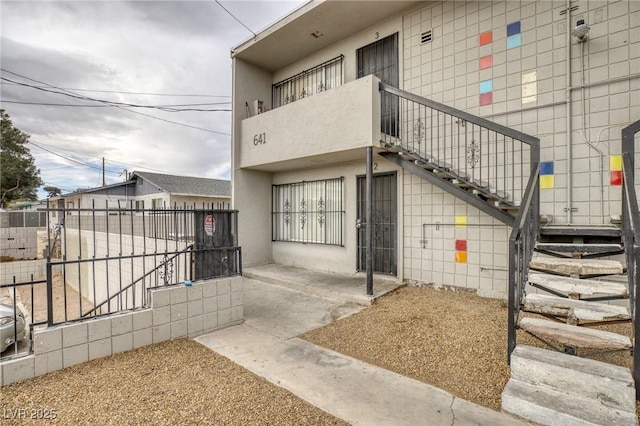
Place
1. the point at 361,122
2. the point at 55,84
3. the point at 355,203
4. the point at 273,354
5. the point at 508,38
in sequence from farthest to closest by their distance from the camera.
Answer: the point at 55,84, the point at 355,203, the point at 361,122, the point at 508,38, the point at 273,354

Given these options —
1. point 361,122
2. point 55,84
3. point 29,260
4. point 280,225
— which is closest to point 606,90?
point 361,122

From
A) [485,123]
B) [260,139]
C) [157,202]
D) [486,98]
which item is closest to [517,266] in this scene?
[485,123]

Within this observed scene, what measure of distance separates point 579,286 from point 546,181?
248cm

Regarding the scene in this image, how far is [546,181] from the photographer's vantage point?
4.66 metres

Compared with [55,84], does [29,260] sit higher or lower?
lower

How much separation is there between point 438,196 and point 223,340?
177 inches

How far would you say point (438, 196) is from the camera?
5.71m

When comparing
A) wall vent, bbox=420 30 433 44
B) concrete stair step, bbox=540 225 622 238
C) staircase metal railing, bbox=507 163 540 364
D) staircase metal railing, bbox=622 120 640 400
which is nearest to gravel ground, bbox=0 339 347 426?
staircase metal railing, bbox=507 163 540 364

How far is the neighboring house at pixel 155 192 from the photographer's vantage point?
17375mm

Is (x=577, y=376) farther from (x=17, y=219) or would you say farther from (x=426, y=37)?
(x=17, y=219)

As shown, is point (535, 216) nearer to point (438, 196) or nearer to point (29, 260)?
point (438, 196)

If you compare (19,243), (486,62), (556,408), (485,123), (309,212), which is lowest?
(556,408)

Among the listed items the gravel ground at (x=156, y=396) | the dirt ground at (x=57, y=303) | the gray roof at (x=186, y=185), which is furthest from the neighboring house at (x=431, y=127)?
the gray roof at (x=186, y=185)

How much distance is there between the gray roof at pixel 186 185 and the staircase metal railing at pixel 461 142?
1456cm
